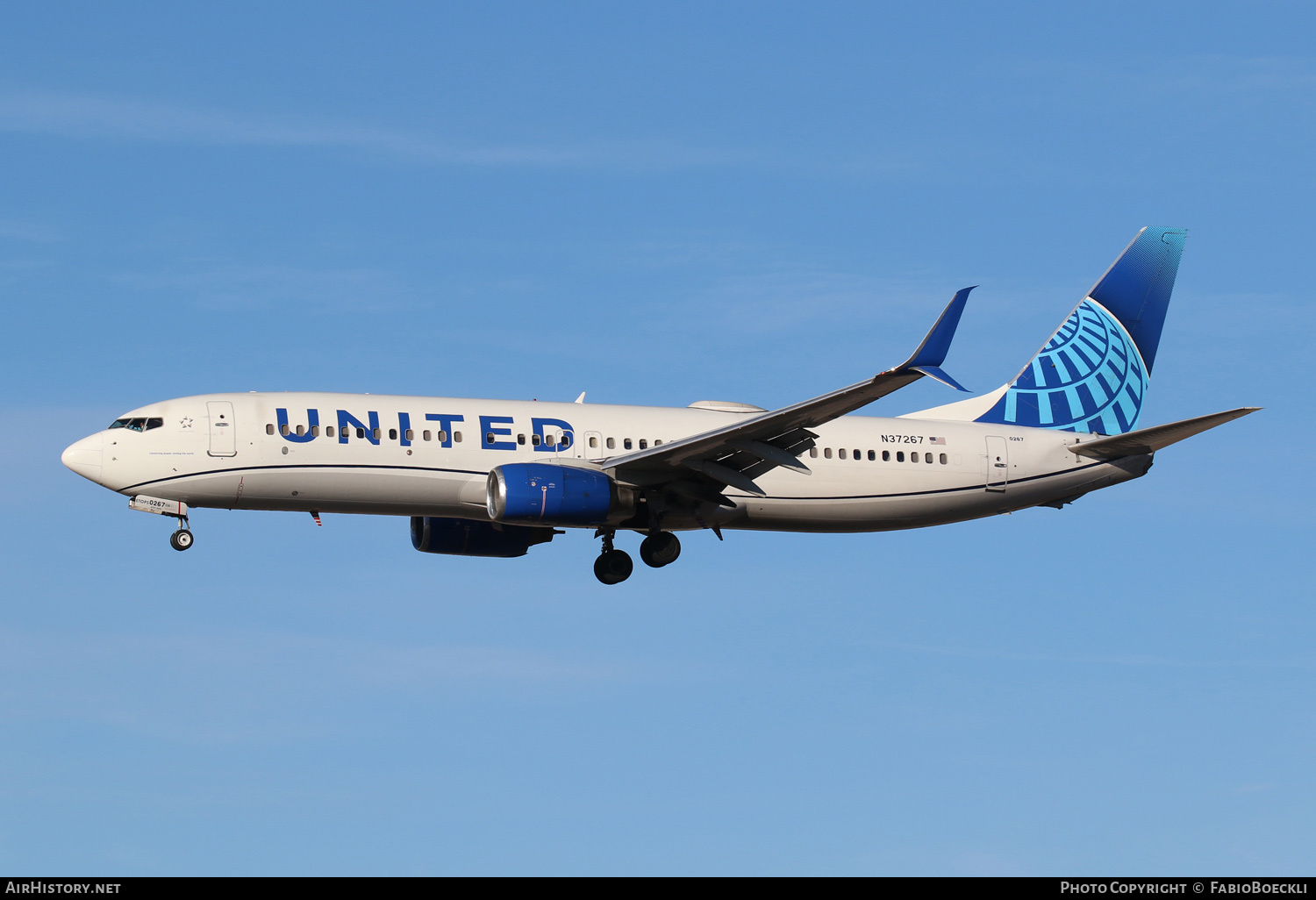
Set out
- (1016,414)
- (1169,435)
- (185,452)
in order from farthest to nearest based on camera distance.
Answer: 1. (1016,414)
2. (1169,435)
3. (185,452)

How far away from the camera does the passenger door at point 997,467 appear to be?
44656 millimetres

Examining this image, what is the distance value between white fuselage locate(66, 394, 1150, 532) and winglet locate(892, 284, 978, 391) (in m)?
10.4

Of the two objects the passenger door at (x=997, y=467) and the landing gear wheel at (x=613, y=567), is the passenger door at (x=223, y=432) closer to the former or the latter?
the landing gear wheel at (x=613, y=567)

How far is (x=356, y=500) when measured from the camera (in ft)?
129

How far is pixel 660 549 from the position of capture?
4225cm

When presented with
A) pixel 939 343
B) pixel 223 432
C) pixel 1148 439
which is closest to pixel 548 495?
pixel 223 432

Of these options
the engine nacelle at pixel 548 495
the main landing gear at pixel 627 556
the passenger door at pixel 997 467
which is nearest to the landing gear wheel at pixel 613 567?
the main landing gear at pixel 627 556

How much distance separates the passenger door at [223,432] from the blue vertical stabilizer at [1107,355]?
20441 mm
